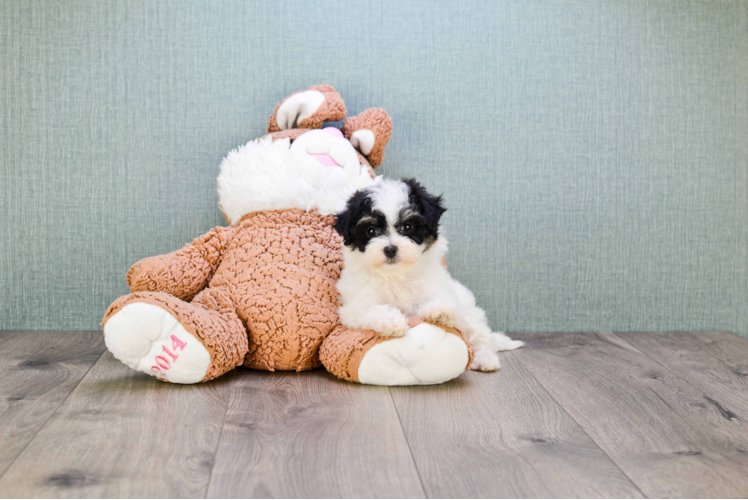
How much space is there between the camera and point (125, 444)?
4.12ft

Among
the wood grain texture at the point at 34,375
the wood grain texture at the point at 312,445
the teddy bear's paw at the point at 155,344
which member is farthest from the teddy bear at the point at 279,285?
the wood grain texture at the point at 34,375

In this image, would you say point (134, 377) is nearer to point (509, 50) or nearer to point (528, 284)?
point (528, 284)

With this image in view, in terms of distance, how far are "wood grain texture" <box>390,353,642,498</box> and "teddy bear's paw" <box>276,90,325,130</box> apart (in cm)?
101

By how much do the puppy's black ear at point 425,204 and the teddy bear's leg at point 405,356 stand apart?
0.27m

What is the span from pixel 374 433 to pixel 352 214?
1.93 feet

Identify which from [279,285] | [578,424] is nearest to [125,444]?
[279,285]

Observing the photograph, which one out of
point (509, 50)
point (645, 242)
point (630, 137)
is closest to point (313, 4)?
point (509, 50)

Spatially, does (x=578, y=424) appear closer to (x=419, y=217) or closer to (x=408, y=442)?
(x=408, y=442)

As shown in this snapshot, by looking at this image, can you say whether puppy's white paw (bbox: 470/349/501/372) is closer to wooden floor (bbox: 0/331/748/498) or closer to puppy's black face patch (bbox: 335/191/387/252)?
wooden floor (bbox: 0/331/748/498)

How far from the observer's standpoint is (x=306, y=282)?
1809mm

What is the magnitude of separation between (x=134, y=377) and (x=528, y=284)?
146 cm

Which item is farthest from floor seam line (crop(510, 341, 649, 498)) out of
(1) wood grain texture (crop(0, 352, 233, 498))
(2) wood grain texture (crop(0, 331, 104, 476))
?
(2) wood grain texture (crop(0, 331, 104, 476))

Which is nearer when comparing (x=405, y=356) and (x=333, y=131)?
(x=405, y=356)

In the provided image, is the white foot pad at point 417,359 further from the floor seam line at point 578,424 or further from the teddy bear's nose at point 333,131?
the teddy bear's nose at point 333,131
